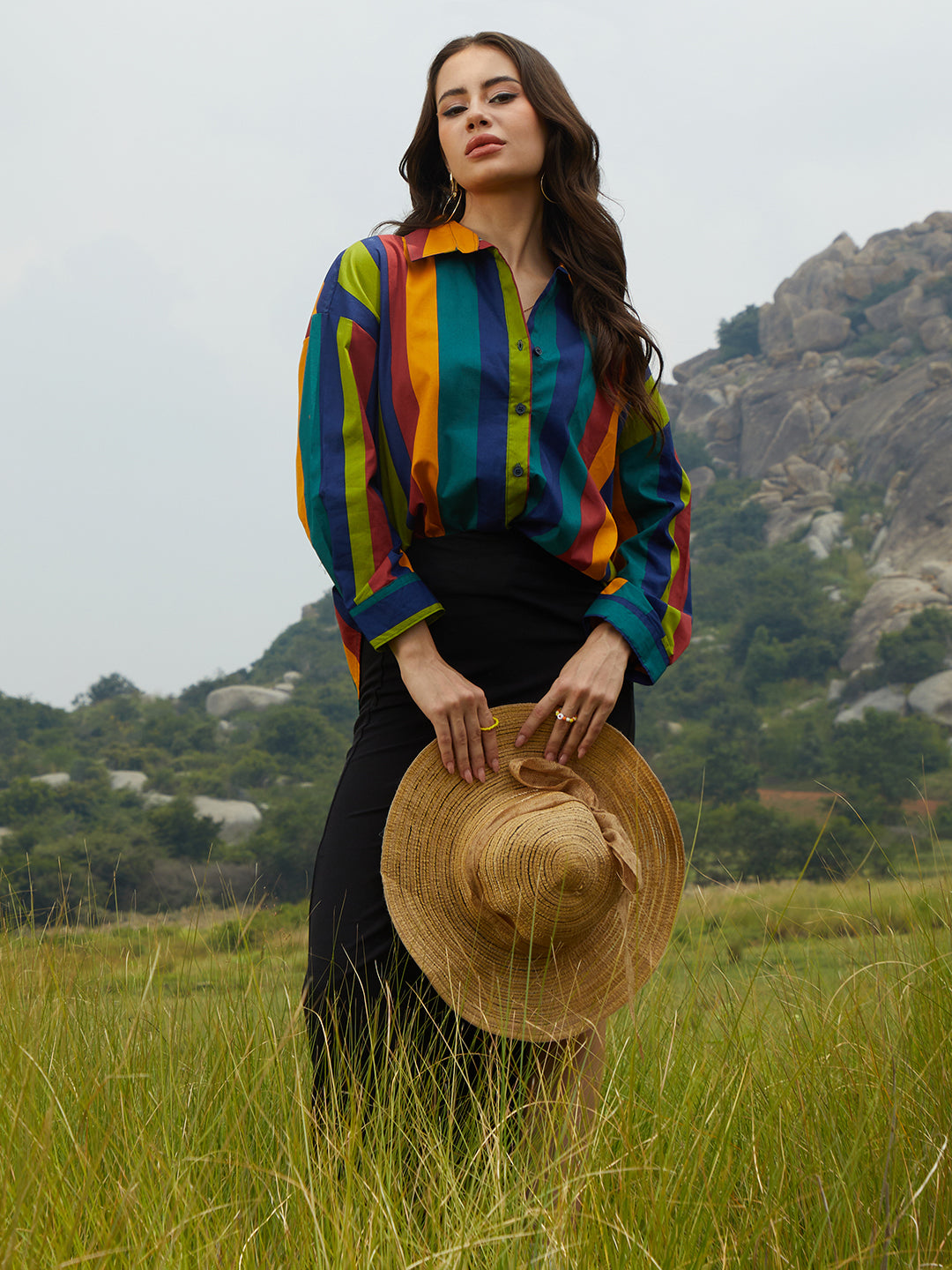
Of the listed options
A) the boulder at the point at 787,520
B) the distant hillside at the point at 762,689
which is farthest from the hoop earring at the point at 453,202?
the boulder at the point at 787,520

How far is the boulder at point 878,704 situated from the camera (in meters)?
42.2

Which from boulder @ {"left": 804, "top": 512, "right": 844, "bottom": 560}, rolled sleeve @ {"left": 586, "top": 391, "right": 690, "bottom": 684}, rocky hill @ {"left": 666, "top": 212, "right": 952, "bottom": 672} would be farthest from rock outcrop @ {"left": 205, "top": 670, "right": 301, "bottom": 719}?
rolled sleeve @ {"left": 586, "top": 391, "right": 690, "bottom": 684}

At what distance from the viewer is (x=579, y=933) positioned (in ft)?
5.26

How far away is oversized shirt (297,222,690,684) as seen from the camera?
5.40 ft

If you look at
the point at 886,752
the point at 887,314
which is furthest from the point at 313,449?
the point at 887,314

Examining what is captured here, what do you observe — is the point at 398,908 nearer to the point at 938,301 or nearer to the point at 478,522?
the point at 478,522

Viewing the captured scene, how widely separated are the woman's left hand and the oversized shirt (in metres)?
0.08

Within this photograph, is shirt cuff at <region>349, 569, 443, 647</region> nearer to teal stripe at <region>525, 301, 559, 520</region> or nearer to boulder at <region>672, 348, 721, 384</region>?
teal stripe at <region>525, 301, 559, 520</region>

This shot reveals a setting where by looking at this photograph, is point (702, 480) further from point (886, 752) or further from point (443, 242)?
point (443, 242)

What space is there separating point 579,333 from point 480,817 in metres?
0.84

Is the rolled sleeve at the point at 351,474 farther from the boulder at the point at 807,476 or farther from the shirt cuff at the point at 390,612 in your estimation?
the boulder at the point at 807,476

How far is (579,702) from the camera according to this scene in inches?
66.6

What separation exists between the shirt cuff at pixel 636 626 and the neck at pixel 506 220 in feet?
2.00

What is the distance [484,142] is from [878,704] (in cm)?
4430
